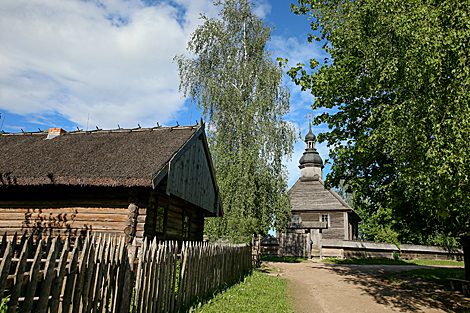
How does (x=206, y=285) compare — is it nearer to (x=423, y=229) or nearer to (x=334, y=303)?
(x=334, y=303)

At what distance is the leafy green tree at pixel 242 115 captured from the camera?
17.6 m

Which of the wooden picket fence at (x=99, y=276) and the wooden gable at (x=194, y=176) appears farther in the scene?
the wooden gable at (x=194, y=176)

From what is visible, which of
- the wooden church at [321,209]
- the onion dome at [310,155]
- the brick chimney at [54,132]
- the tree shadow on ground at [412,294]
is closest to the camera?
the tree shadow on ground at [412,294]

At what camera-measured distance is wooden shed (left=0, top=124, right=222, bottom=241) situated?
376 inches

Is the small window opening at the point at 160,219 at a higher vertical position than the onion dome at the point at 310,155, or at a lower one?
lower

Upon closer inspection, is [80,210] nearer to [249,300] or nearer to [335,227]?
[249,300]

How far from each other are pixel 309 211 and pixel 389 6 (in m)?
26.7

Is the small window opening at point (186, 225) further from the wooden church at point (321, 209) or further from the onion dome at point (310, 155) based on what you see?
the onion dome at point (310, 155)

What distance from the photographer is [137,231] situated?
9.55 metres

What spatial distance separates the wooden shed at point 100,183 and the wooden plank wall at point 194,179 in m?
0.04

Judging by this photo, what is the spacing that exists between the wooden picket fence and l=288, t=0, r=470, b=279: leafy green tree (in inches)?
227

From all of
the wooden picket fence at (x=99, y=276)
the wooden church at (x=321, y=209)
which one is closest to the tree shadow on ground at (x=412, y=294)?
the wooden picket fence at (x=99, y=276)

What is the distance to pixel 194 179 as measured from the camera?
12.6 meters

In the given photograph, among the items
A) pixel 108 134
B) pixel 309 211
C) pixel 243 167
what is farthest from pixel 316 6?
pixel 309 211
